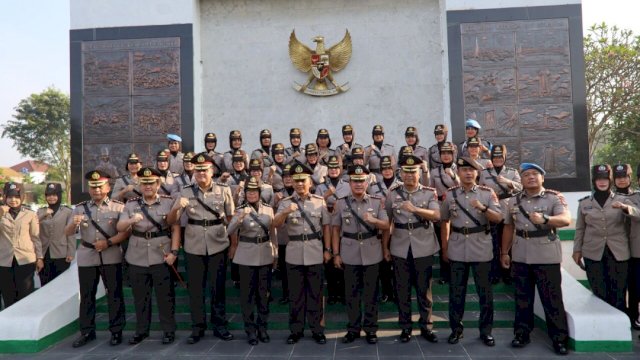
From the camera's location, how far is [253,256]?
496 cm

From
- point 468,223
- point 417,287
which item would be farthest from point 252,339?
point 468,223

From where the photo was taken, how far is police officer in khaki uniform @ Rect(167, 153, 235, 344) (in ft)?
16.8

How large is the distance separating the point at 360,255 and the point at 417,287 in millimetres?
748

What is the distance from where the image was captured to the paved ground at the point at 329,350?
4.52 meters

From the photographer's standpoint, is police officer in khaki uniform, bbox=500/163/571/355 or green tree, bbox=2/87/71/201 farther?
green tree, bbox=2/87/71/201

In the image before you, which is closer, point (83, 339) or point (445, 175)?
point (83, 339)

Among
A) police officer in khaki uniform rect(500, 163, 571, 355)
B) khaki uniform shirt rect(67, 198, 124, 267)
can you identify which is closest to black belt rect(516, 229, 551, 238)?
police officer in khaki uniform rect(500, 163, 571, 355)

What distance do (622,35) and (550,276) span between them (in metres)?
16.1

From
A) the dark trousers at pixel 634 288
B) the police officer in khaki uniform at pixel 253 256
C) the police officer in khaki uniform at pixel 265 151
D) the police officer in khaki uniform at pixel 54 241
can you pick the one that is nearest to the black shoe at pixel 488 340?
the dark trousers at pixel 634 288

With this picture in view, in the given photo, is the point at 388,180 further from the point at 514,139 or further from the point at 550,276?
the point at 514,139

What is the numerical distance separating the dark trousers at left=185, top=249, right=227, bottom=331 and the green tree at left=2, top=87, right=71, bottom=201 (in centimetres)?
3312

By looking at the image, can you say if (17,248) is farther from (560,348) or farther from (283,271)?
(560,348)

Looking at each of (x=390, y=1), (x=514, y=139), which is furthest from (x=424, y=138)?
(x=390, y=1)

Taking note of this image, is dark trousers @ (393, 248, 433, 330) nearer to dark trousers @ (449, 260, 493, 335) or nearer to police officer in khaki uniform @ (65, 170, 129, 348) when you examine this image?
dark trousers @ (449, 260, 493, 335)
